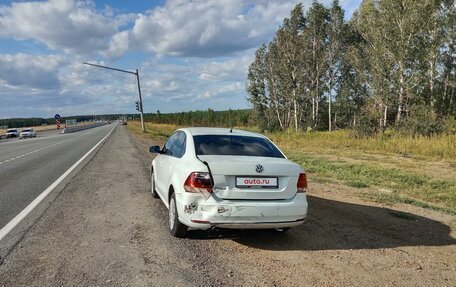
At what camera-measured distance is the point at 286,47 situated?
139ft

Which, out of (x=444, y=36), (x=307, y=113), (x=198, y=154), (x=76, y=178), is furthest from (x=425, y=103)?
(x=198, y=154)

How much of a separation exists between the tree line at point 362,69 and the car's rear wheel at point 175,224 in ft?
75.8

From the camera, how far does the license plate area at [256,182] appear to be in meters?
4.99

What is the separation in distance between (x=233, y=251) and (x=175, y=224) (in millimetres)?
931

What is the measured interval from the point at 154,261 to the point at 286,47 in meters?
40.1

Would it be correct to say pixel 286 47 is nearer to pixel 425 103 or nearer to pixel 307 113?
pixel 307 113

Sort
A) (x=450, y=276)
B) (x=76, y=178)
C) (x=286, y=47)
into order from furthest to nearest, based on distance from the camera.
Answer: (x=286, y=47), (x=76, y=178), (x=450, y=276)

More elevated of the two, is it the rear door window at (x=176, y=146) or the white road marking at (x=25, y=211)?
the rear door window at (x=176, y=146)

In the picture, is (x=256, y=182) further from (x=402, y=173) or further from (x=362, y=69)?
(x=362, y=69)

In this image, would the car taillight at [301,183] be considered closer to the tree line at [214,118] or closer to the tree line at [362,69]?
the tree line at [362,69]

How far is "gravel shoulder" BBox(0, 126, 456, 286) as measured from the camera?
4.12m

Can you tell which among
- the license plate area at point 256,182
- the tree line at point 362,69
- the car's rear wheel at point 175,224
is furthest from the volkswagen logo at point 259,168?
the tree line at point 362,69

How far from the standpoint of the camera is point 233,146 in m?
5.81

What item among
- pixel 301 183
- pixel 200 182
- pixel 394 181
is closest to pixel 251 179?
pixel 200 182
